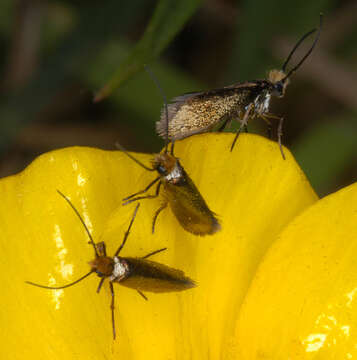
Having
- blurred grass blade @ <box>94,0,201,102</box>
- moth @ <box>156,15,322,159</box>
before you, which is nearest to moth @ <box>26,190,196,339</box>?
moth @ <box>156,15,322,159</box>

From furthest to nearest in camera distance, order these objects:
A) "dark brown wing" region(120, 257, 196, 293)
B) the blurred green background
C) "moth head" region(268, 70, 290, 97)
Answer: the blurred green background
"moth head" region(268, 70, 290, 97)
"dark brown wing" region(120, 257, 196, 293)

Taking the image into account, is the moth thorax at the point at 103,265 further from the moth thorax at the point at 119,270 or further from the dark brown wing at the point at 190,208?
the dark brown wing at the point at 190,208

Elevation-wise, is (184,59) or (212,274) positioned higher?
(184,59)

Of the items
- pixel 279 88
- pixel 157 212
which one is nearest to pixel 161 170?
pixel 157 212

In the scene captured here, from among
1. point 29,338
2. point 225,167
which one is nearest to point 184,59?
point 225,167

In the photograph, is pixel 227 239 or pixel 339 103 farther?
pixel 339 103

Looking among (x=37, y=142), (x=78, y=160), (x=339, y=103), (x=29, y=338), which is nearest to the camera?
(x=29, y=338)

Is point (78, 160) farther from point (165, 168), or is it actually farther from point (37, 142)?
point (37, 142)

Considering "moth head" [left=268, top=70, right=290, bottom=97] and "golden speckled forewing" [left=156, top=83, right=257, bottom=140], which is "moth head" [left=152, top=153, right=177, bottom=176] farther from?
"moth head" [left=268, top=70, right=290, bottom=97]
